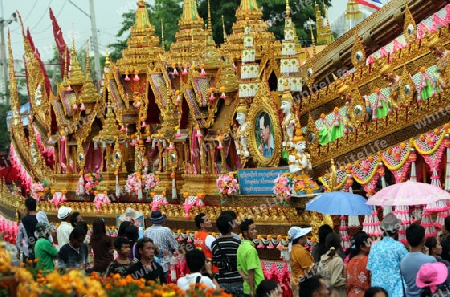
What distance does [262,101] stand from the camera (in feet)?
57.4

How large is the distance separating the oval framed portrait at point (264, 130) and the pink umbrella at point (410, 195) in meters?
4.03

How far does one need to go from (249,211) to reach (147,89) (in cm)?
654

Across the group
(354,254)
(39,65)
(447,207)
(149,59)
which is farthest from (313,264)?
(39,65)

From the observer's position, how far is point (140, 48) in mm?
24844

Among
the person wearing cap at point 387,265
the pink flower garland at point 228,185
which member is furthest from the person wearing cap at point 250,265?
the pink flower garland at point 228,185

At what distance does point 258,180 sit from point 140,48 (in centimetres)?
810

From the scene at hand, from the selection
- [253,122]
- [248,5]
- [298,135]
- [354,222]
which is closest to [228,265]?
[354,222]

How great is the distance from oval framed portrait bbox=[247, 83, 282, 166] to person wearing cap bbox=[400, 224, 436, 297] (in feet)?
23.5

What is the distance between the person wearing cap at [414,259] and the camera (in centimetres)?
1000

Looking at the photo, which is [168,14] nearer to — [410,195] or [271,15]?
[271,15]

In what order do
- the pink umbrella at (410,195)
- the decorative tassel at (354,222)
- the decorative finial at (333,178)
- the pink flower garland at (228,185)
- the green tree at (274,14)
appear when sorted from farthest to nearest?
1. the green tree at (274,14)
2. the pink flower garland at (228,185)
3. the decorative finial at (333,178)
4. the decorative tassel at (354,222)
5. the pink umbrella at (410,195)

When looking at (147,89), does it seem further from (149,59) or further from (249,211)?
(249,211)

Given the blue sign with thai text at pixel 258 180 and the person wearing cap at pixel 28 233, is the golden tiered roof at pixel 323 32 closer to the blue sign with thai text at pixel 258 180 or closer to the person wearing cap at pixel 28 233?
the blue sign with thai text at pixel 258 180

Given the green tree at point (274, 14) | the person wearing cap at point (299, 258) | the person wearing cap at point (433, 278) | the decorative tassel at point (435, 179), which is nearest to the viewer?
the person wearing cap at point (433, 278)
